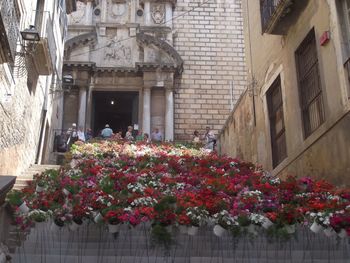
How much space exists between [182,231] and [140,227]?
69 cm

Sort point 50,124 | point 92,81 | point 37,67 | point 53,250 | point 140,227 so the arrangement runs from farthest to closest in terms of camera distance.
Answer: point 92,81, point 50,124, point 37,67, point 140,227, point 53,250

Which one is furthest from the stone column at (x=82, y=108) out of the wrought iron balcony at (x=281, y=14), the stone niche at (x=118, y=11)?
the wrought iron balcony at (x=281, y=14)

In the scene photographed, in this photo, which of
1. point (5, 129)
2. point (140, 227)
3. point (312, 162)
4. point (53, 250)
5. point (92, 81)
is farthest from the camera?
point (92, 81)

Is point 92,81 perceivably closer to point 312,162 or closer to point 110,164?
point 110,164

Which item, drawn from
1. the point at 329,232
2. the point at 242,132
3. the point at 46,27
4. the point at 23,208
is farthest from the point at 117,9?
the point at 329,232

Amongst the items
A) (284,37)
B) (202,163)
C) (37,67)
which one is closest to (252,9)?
(284,37)

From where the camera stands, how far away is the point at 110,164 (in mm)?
13547

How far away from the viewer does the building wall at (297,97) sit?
9.91 meters

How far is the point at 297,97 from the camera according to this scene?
40.2 ft

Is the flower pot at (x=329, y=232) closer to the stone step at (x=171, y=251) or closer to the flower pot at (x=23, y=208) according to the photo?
the stone step at (x=171, y=251)

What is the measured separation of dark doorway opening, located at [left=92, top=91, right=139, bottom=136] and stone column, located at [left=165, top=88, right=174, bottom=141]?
1719mm

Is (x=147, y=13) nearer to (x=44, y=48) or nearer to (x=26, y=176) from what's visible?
(x=44, y=48)

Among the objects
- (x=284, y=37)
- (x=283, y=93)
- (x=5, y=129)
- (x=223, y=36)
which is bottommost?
(x=5, y=129)

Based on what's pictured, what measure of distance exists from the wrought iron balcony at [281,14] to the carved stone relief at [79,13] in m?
14.8
